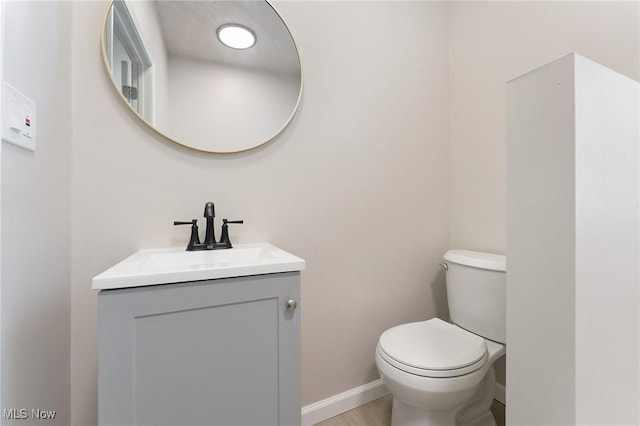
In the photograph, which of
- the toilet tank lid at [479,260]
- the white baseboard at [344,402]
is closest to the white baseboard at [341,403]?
the white baseboard at [344,402]

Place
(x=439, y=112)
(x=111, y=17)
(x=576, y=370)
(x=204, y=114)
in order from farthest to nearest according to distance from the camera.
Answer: (x=439, y=112) < (x=204, y=114) < (x=111, y=17) < (x=576, y=370)

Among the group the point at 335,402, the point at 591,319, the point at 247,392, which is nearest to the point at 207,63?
the point at 247,392

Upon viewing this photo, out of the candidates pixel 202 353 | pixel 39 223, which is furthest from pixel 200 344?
pixel 39 223

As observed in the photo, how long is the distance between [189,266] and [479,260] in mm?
1178

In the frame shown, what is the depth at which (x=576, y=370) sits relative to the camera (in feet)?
2.06

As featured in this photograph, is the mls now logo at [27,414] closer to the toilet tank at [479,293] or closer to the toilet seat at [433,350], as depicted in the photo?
the toilet seat at [433,350]

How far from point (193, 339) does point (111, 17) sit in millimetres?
1132

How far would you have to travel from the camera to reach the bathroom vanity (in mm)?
643

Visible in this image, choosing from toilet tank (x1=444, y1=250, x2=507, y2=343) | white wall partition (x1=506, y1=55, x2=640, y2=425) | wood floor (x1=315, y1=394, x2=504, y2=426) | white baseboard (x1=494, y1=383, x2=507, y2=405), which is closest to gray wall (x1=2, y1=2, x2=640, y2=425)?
wood floor (x1=315, y1=394, x2=504, y2=426)

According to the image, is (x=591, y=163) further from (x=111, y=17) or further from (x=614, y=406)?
(x=111, y=17)

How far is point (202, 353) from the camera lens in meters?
0.72

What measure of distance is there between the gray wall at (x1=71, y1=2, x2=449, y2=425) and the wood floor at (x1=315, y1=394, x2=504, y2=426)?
4.5 inches

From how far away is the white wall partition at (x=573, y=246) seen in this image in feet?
2.10

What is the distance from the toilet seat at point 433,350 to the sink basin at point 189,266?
556mm
